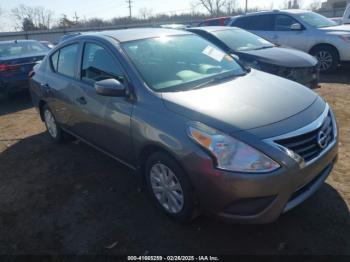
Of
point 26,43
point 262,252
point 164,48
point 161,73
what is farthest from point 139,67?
point 26,43

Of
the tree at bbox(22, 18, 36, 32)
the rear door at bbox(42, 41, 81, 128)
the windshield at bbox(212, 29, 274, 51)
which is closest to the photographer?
the rear door at bbox(42, 41, 81, 128)

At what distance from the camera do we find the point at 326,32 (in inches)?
340

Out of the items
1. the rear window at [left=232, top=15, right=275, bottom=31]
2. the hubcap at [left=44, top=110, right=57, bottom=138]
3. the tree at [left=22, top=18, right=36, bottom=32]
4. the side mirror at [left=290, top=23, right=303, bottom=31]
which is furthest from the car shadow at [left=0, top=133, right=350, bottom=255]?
the tree at [left=22, top=18, right=36, bottom=32]

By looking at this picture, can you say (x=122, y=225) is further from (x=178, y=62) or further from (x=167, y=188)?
(x=178, y=62)

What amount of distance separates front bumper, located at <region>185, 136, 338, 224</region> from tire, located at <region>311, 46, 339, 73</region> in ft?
22.6

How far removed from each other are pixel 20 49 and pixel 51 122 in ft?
14.9

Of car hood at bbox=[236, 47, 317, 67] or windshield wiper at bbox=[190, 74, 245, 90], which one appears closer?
windshield wiper at bbox=[190, 74, 245, 90]

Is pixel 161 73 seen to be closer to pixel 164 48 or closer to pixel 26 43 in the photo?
pixel 164 48

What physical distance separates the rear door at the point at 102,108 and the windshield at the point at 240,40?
152 inches

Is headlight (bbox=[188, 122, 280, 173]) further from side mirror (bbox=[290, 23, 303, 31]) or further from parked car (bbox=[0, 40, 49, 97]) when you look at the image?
side mirror (bbox=[290, 23, 303, 31])

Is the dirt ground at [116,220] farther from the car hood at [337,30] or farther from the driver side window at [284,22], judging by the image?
the driver side window at [284,22]

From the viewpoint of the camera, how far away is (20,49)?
344 inches

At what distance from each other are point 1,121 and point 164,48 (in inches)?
189

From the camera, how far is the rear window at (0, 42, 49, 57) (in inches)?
332
